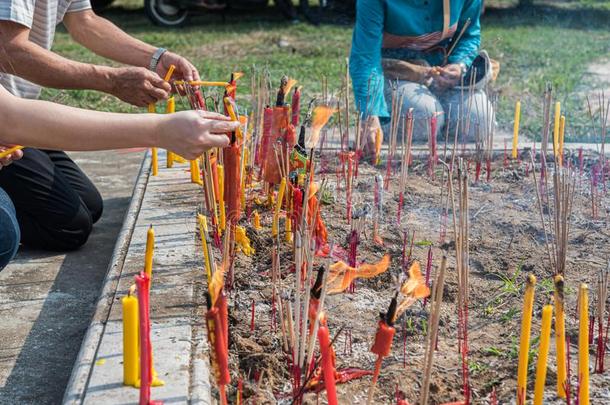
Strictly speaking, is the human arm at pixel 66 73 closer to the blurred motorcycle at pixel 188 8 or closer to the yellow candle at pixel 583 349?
the yellow candle at pixel 583 349

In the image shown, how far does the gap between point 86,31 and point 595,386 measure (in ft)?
9.46

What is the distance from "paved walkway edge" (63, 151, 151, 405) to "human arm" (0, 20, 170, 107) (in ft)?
1.74

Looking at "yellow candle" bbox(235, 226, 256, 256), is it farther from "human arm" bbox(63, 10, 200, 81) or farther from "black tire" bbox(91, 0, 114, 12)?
"black tire" bbox(91, 0, 114, 12)

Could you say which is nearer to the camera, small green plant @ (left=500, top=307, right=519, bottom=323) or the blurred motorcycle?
small green plant @ (left=500, top=307, right=519, bottom=323)

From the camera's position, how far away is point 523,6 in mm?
13539

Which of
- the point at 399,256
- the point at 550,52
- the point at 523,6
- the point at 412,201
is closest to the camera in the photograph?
the point at 399,256

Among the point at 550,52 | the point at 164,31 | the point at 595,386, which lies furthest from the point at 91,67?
the point at 164,31

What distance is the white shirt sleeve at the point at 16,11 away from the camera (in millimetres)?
3336

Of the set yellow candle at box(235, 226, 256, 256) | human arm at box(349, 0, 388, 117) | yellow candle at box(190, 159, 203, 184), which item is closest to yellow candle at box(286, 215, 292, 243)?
yellow candle at box(235, 226, 256, 256)

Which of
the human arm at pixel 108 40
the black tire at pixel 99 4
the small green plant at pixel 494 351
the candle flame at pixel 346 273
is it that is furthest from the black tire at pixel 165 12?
the small green plant at pixel 494 351

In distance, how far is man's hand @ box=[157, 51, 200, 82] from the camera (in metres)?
3.73

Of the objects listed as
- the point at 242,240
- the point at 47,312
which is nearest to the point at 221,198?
the point at 242,240

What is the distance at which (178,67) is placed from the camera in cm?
378

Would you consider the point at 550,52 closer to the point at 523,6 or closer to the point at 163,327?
the point at 523,6
